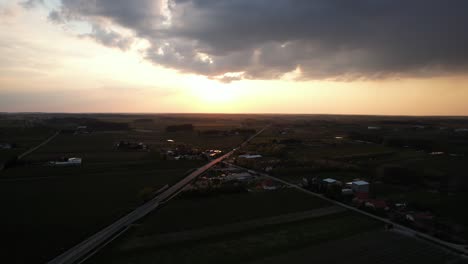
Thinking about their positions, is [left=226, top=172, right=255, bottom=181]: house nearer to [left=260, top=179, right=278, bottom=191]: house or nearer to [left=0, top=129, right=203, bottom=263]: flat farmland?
[left=260, top=179, right=278, bottom=191]: house

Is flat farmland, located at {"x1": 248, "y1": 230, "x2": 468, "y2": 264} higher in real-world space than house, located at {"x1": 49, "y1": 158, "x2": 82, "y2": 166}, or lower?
lower

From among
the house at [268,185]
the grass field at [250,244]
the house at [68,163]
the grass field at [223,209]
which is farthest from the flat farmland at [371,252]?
the house at [68,163]

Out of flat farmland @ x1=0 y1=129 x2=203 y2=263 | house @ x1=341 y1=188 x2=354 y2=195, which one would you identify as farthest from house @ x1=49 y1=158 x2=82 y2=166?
house @ x1=341 y1=188 x2=354 y2=195

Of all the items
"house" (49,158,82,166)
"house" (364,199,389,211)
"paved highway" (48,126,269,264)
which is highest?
"house" (49,158,82,166)

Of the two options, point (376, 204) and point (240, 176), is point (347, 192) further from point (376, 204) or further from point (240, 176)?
point (240, 176)

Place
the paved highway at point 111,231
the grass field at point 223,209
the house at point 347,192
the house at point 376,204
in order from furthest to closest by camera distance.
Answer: the house at point 347,192, the house at point 376,204, the grass field at point 223,209, the paved highway at point 111,231

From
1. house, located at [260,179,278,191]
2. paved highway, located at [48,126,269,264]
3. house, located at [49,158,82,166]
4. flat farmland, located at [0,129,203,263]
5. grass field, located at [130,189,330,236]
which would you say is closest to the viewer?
paved highway, located at [48,126,269,264]

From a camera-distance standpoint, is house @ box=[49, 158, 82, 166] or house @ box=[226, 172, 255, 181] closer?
house @ box=[226, 172, 255, 181]

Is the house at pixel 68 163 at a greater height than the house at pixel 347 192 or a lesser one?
greater

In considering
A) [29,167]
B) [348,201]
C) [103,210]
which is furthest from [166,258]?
[29,167]

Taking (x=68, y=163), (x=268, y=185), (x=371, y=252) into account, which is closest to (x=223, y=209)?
(x=268, y=185)

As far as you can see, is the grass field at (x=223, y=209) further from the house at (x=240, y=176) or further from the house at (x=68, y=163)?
the house at (x=68, y=163)
